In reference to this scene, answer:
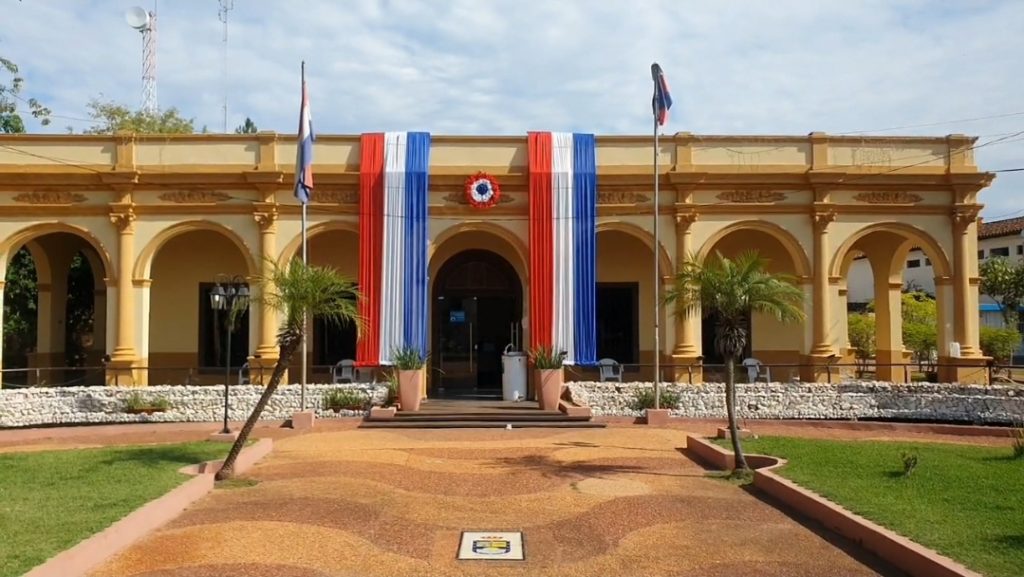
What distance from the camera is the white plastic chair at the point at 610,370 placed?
20.8 meters

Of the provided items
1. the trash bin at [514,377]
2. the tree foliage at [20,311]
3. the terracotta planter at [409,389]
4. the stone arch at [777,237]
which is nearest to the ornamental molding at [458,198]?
the trash bin at [514,377]

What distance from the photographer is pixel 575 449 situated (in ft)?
45.8

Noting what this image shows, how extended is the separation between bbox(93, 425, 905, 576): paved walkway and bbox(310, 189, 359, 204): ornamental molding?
27.8 ft

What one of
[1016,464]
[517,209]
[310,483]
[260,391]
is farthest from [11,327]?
[1016,464]

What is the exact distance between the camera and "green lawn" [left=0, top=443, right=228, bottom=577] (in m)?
7.35

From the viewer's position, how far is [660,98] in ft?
57.2

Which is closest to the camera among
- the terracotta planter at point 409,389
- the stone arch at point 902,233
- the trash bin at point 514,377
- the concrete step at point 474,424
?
the concrete step at point 474,424

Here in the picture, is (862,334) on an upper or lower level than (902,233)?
lower

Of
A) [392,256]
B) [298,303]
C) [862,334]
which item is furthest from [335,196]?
[862,334]

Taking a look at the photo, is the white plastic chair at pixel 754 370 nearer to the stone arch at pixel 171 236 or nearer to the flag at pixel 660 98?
the flag at pixel 660 98

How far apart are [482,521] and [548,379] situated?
8.99m

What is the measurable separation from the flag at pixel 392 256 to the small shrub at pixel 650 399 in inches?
210

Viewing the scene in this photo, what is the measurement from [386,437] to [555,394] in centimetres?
421

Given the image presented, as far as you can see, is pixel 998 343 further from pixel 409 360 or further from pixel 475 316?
pixel 409 360
